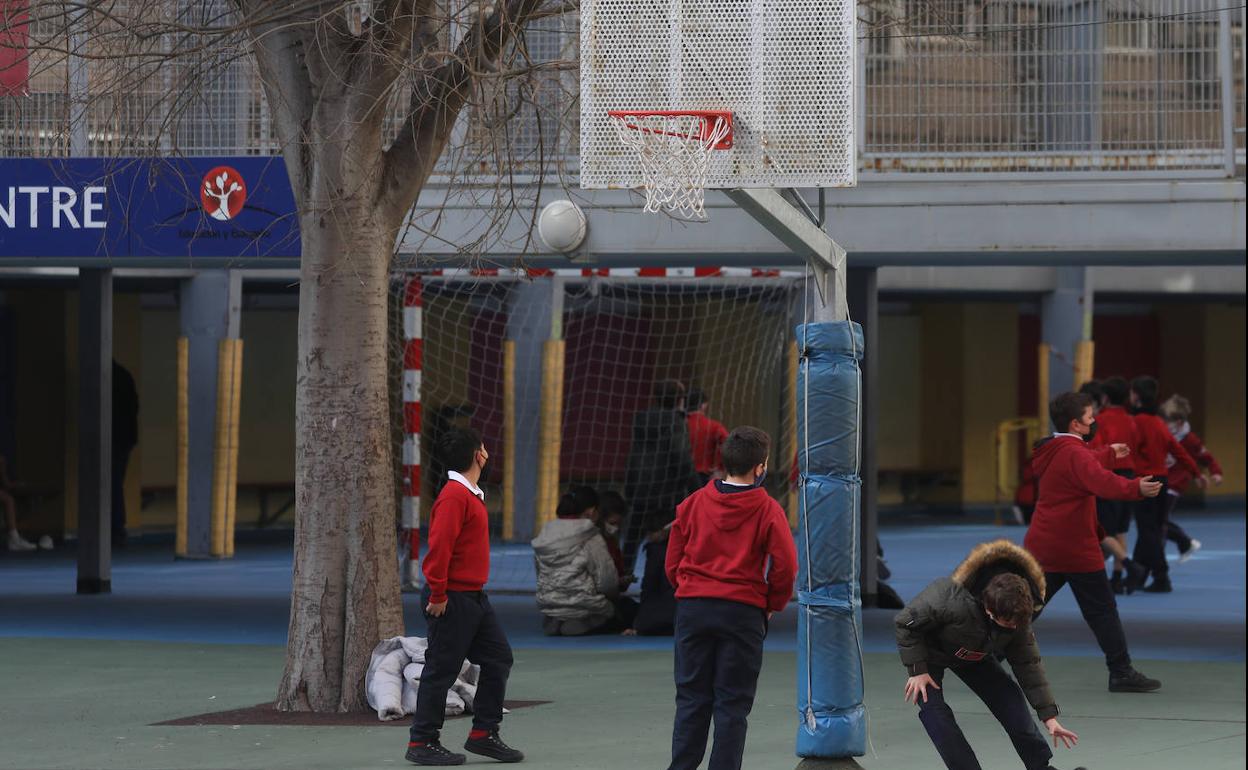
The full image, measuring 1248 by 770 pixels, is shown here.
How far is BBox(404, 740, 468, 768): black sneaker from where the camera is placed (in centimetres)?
869

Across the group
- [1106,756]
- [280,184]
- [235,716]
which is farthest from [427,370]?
[1106,756]

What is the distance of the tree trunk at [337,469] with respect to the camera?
10.3m

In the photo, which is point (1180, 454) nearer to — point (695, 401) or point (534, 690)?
point (695, 401)

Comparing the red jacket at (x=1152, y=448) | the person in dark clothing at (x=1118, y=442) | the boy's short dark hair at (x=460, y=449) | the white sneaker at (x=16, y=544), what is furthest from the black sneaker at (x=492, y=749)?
the white sneaker at (x=16, y=544)

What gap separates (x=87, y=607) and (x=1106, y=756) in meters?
9.55

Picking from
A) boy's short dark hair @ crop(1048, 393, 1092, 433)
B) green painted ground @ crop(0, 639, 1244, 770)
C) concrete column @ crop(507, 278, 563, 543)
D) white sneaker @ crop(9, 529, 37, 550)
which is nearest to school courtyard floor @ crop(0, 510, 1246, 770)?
green painted ground @ crop(0, 639, 1244, 770)

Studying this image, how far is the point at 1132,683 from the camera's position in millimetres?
11008

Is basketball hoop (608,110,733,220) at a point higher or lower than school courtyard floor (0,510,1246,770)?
higher

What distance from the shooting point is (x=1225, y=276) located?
27375 mm

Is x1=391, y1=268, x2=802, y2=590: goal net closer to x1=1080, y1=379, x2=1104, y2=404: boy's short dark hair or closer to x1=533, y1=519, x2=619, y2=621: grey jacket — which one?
x1=1080, y1=379, x2=1104, y2=404: boy's short dark hair

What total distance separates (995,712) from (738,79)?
9.47 ft

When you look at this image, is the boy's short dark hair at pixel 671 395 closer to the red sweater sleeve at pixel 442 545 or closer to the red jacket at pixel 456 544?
the red jacket at pixel 456 544

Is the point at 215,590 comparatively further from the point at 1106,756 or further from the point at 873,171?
the point at 1106,756

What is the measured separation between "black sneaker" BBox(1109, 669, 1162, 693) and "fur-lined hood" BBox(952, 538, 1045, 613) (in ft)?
12.8
